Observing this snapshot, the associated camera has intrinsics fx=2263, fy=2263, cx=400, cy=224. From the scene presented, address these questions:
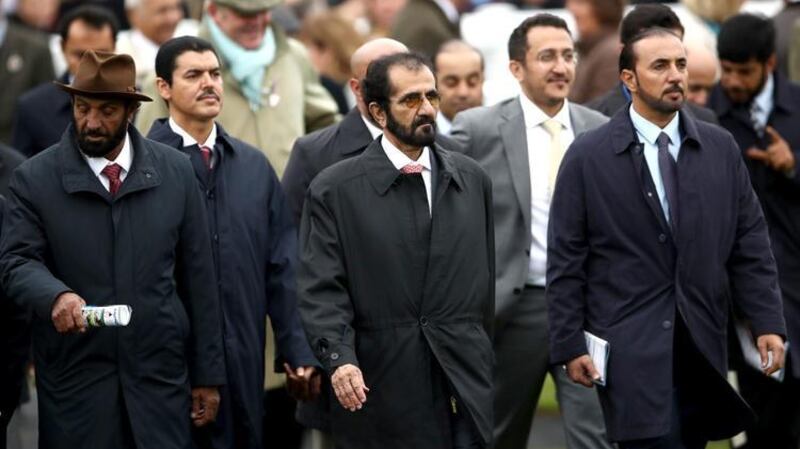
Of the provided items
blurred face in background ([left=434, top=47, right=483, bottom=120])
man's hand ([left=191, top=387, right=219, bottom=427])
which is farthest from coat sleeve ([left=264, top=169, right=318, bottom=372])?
blurred face in background ([left=434, top=47, right=483, bottom=120])

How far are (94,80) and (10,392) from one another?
58.4 inches

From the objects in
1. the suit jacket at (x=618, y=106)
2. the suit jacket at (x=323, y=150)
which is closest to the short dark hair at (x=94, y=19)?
the suit jacket at (x=323, y=150)

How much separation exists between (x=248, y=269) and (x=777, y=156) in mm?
3136

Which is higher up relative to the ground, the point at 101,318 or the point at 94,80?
the point at 94,80

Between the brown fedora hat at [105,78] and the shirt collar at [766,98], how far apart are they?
3.99 m

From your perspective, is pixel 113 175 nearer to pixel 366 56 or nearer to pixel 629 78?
pixel 366 56

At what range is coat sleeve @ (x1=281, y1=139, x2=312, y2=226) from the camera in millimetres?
11141

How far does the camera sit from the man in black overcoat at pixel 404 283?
382 inches

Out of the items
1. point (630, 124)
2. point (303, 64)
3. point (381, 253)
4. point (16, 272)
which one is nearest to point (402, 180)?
point (381, 253)

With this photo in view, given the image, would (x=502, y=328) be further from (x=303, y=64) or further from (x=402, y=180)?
(x=303, y=64)

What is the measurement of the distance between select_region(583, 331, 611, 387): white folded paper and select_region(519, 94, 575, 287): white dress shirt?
1220 millimetres

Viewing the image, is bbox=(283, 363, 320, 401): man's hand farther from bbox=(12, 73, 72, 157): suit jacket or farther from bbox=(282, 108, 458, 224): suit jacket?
bbox=(12, 73, 72, 157): suit jacket

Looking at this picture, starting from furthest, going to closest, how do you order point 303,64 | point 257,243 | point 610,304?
point 303,64 < point 257,243 < point 610,304

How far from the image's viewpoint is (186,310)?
10016 mm
